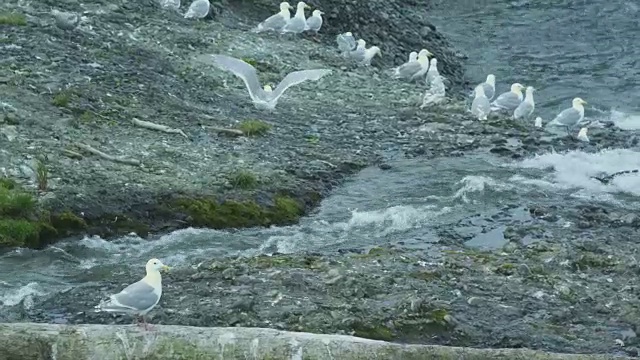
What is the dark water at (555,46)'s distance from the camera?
2377 cm

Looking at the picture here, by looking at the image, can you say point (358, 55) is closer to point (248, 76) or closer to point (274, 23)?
point (274, 23)

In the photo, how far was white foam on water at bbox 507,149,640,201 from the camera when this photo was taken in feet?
56.2

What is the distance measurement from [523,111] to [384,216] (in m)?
6.21

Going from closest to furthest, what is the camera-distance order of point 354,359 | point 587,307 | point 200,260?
point 354,359, point 587,307, point 200,260

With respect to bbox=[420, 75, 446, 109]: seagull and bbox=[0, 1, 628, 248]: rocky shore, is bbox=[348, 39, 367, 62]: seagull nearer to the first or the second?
bbox=[0, 1, 628, 248]: rocky shore

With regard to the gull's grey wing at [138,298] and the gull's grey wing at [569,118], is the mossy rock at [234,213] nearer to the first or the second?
the gull's grey wing at [138,298]

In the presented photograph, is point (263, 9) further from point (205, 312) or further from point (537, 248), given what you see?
point (205, 312)

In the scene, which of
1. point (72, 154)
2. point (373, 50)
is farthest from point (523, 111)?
point (72, 154)

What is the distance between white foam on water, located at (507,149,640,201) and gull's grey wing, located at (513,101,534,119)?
2182 millimetres

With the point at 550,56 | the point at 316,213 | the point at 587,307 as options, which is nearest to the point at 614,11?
the point at 550,56

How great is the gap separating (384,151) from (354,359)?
397 inches

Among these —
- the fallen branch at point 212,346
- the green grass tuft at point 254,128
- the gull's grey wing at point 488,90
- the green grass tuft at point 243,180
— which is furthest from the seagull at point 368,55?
the fallen branch at point 212,346

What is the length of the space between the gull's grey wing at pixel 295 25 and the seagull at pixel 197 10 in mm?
1648

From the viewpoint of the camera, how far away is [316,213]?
51.5 ft
